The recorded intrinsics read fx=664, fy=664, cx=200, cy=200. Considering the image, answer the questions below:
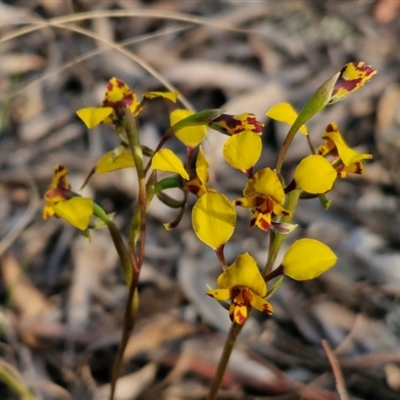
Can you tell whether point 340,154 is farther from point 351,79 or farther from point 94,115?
point 94,115

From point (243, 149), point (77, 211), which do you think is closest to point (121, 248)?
point (77, 211)

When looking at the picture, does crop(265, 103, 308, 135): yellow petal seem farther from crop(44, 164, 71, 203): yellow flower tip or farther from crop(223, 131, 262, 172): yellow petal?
crop(44, 164, 71, 203): yellow flower tip

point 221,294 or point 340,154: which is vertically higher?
point 340,154

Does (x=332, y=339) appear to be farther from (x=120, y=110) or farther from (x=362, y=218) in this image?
(x=120, y=110)

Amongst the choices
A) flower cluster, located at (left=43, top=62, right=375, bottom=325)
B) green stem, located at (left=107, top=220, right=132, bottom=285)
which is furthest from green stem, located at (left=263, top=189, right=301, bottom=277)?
green stem, located at (left=107, top=220, right=132, bottom=285)

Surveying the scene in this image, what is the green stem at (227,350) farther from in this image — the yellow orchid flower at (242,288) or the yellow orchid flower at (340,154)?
the yellow orchid flower at (340,154)

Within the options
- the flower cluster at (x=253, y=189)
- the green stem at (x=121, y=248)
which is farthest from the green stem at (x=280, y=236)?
the green stem at (x=121, y=248)
